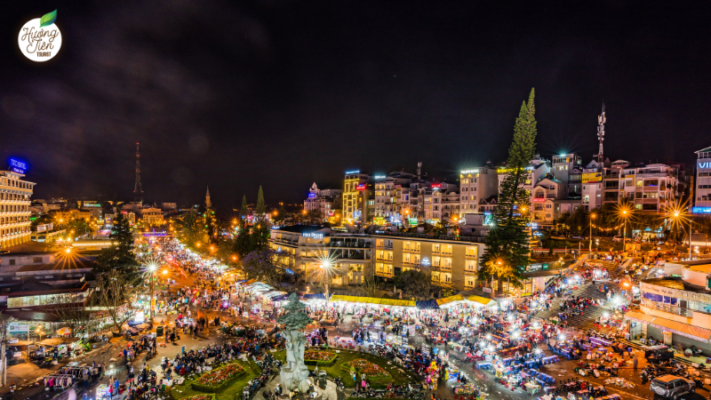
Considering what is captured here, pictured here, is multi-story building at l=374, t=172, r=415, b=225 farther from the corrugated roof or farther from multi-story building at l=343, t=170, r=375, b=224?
the corrugated roof

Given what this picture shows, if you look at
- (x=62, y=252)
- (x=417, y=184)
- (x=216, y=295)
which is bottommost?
(x=216, y=295)

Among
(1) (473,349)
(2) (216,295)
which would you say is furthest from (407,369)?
(2) (216,295)

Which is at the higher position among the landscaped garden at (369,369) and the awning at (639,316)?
the awning at (639,316)

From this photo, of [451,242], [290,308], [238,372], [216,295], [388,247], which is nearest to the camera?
[290,308]

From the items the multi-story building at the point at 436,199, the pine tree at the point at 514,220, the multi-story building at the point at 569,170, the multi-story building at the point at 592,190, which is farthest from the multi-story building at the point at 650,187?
the multi-story building at the point at 436,199

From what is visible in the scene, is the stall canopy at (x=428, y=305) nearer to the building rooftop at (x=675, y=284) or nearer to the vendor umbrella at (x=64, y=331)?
the building rooftop at (x=675, y=284)

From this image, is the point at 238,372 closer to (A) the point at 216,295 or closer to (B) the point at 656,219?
(A) the point at 216,295

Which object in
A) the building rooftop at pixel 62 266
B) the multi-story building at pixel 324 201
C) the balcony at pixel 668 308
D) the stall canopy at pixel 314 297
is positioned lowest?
the stall canopy at pixel 314 297
